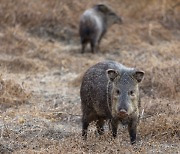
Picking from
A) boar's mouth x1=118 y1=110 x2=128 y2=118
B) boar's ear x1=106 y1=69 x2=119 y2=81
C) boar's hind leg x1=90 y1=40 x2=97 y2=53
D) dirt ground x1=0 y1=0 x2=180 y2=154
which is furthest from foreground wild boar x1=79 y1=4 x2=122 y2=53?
boar's mouth x1=118 y1=110 x2=128 y2=118

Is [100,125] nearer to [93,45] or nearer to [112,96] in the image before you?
[112,96]

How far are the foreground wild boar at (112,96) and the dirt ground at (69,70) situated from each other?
0.19 meters

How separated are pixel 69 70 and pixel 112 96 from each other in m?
4.91

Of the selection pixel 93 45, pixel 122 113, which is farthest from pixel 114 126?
pixel 93 45

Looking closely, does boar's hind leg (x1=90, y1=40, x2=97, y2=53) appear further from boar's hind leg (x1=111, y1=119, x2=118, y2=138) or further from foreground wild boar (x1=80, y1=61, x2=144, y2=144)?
boar's hind leg (x1=111, y1=119, x2=118, y2=138)

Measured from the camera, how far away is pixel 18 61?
35.3ft

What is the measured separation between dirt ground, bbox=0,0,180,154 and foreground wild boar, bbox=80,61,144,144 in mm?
194

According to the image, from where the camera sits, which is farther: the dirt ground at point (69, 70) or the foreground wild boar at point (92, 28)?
the foreground wild boar at point (92, 28)

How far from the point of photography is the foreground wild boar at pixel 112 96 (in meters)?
5.91

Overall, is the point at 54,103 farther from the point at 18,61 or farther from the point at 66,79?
the point at 18,61

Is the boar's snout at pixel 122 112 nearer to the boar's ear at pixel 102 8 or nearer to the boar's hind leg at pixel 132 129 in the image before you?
the boar's hind leg at pixel 132 129

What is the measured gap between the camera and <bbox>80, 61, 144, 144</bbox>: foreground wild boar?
5.91 meters

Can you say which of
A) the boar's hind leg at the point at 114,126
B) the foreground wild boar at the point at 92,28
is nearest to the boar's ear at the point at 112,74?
the boar's hind leg at the point at 114,126

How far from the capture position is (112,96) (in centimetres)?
606
